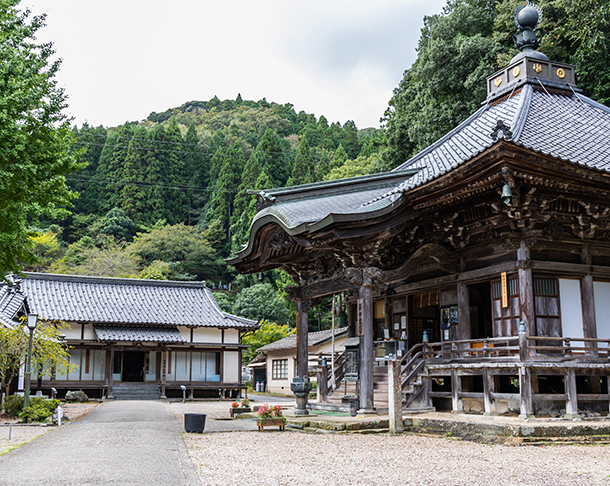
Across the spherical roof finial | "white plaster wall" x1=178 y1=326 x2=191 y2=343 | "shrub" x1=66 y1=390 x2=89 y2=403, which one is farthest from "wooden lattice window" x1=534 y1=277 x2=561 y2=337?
"white plaster wall" x1=178 y1=326 x2=191 y2=343

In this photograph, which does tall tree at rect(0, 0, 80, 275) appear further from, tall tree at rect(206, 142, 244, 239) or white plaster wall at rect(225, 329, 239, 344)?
tall tree at rect(206, 142, 244, 239)

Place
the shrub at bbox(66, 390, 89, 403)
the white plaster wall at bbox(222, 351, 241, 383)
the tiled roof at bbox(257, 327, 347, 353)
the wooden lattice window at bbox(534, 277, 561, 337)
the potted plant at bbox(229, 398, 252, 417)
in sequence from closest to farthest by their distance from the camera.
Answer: the wooden lattice window at bbox(534, 277, 561, 337) < the potted plant at bbox(229, 398, 252, 417) < the shrub at bbox(66, 390, 89, 403) < the white plaster wall at bbox(222, 351, 241, 383) < the tiled roof at bbox(257, 327, 347, 353)

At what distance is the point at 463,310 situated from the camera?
1330 cm

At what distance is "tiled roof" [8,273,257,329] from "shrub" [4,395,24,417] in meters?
11.8

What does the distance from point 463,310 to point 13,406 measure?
43.5 feet

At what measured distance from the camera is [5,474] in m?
7.20

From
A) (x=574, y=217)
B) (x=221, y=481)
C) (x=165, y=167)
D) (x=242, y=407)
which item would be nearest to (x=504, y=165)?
(x=574, y=217)

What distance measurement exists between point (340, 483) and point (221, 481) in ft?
4.70

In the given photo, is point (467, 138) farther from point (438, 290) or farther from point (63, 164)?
point (63, 164)

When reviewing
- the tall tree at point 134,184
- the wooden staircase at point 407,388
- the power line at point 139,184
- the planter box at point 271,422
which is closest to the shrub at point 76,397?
the wooden staircase at point 407,388

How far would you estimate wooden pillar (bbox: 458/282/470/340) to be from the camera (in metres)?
13.2

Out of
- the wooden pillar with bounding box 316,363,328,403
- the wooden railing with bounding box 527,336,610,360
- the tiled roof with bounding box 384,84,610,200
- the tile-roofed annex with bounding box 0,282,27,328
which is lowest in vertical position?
the wooden pillar with bounding box 316,363,328,403

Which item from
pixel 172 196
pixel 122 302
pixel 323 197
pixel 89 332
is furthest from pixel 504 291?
pixel 172 196

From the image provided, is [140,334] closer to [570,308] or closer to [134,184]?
[570,308]
